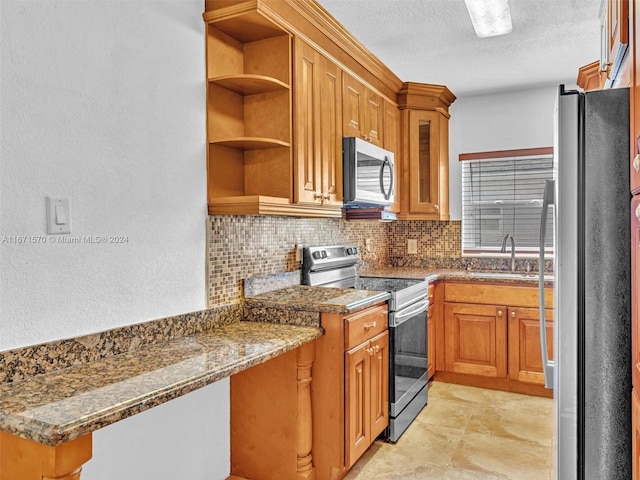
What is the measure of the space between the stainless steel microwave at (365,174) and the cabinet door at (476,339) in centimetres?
110

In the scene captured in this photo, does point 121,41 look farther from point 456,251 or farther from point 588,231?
point 456,251

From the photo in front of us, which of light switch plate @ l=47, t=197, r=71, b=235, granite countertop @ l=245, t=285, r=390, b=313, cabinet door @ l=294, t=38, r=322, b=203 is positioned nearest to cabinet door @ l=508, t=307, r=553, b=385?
granite countertop @ l=245, t=285, r=390, b=313

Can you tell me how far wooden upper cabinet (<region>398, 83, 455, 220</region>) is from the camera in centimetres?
391

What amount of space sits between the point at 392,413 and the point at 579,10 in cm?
236

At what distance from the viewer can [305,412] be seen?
2.16 metres

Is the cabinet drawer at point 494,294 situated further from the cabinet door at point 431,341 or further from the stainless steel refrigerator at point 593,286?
the stainless steel refrigerator at point 593,286

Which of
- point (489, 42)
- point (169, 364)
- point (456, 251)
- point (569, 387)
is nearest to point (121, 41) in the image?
point (169, 364)

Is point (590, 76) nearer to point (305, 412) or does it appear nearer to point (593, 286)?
point (593, 286)

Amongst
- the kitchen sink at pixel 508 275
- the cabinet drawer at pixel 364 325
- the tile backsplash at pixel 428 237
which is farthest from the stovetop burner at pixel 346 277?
the tile backsplash at pixel 428 237

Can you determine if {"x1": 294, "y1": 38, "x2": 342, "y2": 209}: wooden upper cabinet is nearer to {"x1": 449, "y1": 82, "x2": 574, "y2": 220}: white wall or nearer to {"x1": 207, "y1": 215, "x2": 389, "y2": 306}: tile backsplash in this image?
{"x1": 207, "y1": 215, "x2": 389, "y2": 306}: tile backsplash

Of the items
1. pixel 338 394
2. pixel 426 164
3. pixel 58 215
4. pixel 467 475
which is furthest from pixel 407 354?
pixel 58 215

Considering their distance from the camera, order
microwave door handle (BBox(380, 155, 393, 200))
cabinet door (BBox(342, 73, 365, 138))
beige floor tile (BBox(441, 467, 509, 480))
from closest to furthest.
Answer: beige floor tile (BBox(441, 467, 509, 480)), cabinet door (BBox(342, 73, 365, 138)), microwave door handle (BBox(380, 155, 393, 200))

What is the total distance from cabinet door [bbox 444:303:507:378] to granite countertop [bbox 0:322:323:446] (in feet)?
6.29

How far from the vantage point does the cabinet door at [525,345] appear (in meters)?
3.42
